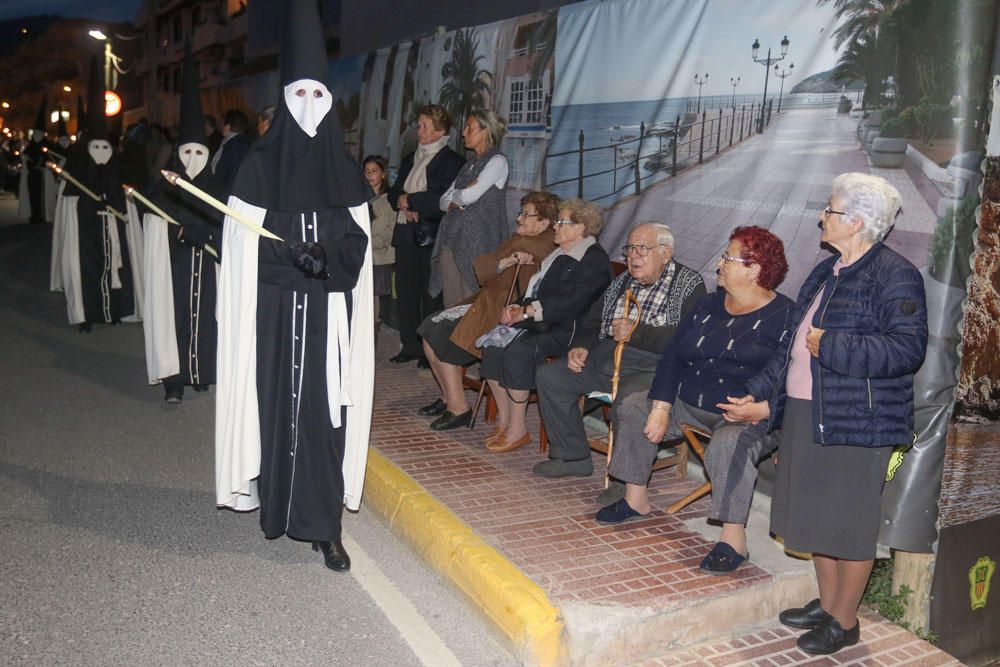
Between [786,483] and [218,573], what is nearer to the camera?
[786,483]

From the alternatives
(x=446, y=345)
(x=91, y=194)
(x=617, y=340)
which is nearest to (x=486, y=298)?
(x=446, y=345)

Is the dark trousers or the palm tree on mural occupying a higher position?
the palm tree on mural

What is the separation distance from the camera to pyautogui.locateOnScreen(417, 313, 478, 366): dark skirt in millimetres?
6988

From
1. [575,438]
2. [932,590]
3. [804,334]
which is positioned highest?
[804,334]

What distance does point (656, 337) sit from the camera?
560 centimetres

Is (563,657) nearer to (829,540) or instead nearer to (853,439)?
(829,540)

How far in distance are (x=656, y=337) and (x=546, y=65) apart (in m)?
2.93

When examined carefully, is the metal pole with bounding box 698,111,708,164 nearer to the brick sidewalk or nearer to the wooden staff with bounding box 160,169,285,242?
the brick sidewalk

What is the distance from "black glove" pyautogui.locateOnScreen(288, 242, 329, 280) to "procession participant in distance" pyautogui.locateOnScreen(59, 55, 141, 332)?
6808mm

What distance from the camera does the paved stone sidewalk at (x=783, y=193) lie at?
4555 mm

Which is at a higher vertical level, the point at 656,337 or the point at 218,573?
the point at 656,337

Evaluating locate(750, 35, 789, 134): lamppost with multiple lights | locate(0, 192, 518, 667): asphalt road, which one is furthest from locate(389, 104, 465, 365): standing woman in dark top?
locate(750, 35, 789, 134): lamppost with multiple lights

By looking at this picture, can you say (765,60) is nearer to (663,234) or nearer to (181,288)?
(663,234)

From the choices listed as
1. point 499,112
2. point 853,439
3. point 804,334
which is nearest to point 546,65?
point 499,112
